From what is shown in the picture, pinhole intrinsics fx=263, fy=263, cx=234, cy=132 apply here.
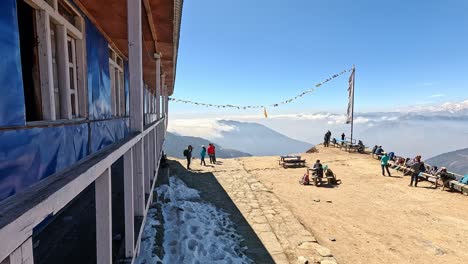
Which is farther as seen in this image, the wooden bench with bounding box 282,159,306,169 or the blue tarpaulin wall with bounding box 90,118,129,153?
the wooden bench with bounding box 282,159,306,169

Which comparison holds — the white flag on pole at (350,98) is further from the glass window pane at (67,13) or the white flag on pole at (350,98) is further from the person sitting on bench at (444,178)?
the glass window pane at (67,13)

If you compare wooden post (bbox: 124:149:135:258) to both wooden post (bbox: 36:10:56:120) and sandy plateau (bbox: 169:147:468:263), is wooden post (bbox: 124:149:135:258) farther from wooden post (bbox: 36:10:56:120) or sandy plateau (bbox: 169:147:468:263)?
sandy plateau (bbox: 169:147:468:263)

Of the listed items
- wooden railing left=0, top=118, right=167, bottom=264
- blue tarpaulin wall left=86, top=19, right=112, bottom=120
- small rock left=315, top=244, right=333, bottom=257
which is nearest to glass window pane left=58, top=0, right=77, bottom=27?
blue tarpaulin wall left=86, top=19, right=112, bottom=120

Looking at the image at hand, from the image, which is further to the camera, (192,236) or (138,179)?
(192,236)

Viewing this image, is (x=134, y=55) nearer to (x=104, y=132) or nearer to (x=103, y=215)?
(x=103, y=215)

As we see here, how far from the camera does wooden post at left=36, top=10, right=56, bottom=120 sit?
320 centimetres

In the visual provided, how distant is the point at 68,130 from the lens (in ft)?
12.6

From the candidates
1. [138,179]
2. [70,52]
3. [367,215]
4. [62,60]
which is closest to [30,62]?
[62,60]

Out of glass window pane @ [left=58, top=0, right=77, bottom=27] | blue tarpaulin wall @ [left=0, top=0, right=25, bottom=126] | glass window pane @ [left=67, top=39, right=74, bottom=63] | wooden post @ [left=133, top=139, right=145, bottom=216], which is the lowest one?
wooden post @ [left=133, top=139, right=145, bottom=216]

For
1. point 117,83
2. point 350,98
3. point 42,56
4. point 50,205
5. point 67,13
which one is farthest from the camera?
point 350,98

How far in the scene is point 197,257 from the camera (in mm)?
5715

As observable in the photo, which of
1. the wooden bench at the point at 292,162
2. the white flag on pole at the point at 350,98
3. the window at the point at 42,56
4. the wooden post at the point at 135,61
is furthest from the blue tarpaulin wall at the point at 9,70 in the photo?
the white flag on pole at the point at 350,98

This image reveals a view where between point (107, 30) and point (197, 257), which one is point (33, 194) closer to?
point (197, 257)

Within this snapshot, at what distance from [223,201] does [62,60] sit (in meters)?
7.76
